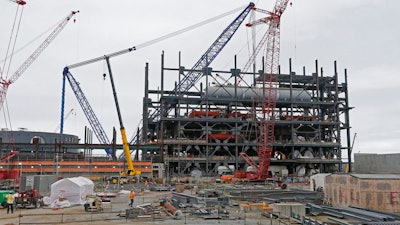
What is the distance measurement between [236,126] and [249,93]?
11.2 m

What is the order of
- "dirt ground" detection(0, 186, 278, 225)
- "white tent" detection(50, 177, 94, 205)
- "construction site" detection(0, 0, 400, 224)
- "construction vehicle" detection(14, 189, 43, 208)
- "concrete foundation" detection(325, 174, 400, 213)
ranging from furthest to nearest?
1. "construction site" detection(0, 0, 400, 224)
2. "white tent" detection(50, 177, 94, 205)
3. "construction vehicle" detection(14, 189, 43, 208)
4. "concrete foundation" detection(325, 174, 400, 213)
5. "dirt ground" detection(0, 186, 278, 225)

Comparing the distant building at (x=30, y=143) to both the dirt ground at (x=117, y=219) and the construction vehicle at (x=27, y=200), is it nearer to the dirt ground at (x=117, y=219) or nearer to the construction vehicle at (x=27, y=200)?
the construction vehicle at (x=27, y=200)

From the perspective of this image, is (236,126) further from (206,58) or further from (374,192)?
(374,192)

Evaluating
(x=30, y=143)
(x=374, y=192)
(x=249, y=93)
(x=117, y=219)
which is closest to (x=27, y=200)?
(x=117, y=219)

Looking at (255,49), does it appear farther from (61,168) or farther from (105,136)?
(61,168)

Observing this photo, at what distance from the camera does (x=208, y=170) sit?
108750 millimetres

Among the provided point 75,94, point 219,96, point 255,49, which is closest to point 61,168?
point 75,94

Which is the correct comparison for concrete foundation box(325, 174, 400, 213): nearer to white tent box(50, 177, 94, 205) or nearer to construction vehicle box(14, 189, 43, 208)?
white tent box(50, 177, 94, 205)

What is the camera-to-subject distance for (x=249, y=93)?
114 metres

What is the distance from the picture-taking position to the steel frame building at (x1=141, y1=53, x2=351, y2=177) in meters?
107

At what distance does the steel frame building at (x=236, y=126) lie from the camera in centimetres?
10738

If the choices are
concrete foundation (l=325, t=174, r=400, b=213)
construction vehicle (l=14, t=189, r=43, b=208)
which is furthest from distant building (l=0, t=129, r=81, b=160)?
concrete foundation (l=325, t=174, r=400, b=213)

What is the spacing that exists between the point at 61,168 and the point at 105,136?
3082 centimetres

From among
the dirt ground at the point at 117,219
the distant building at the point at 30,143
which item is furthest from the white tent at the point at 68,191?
the distant building at the point at 30,143
